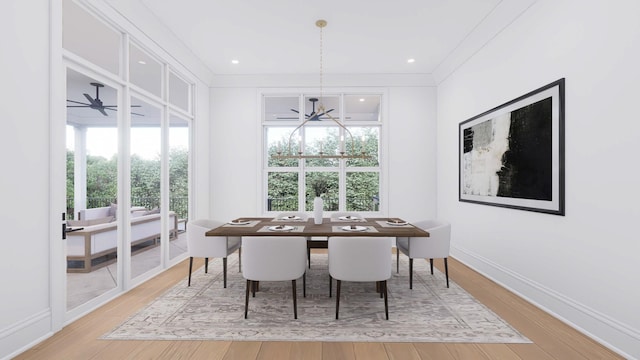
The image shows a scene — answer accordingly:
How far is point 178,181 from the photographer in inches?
167

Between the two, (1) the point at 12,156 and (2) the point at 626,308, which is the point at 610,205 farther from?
(1) the point at 12,156

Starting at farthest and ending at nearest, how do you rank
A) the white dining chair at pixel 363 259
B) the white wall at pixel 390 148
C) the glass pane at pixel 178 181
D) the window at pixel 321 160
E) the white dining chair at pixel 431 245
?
the window at pixel 321 160
the white wall at pixel 390 148
the glass pane at pixel 178 181
the white dining chair at pixel 431 245
the white dining chair at pixel 363 259

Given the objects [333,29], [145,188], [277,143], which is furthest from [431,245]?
[145,188]

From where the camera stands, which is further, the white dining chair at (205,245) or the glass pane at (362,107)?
the glass pane at (362,107)

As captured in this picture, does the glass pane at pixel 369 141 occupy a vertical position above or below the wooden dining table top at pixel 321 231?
above

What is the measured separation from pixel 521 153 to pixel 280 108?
3858mm

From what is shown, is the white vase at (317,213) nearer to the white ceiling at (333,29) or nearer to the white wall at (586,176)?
the white wall at (586,176)

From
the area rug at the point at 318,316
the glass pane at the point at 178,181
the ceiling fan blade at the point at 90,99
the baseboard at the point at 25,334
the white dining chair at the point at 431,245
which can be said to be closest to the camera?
the baseboard at the point at 25,334

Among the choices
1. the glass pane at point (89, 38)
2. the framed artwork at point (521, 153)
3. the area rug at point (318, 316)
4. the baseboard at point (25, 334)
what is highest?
the glass pane at point (89, 38)

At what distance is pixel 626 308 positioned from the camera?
1928 millimetres

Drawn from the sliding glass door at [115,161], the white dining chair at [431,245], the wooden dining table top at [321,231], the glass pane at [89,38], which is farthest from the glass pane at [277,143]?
the white dining chair at [431,245]

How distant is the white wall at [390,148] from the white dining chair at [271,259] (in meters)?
2.75

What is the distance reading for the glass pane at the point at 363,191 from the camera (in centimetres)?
526

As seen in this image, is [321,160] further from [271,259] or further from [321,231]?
[271,259]
